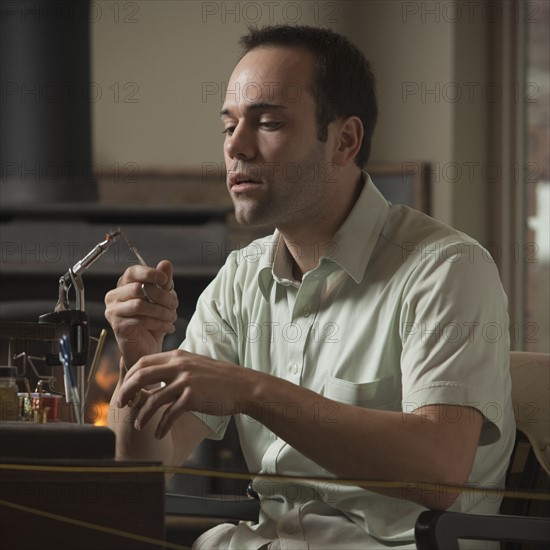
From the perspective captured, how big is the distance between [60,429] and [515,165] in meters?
2.81

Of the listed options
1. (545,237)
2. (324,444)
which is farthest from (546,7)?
(324,444)

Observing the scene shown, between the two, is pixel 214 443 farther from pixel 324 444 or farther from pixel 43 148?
pixel 324 444

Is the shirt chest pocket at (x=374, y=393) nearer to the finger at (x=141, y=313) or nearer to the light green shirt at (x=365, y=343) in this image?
the light green shirt at (x=365, y=343)

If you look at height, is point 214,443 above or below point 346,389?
below

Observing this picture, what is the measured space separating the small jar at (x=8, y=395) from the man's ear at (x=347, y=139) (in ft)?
1.75

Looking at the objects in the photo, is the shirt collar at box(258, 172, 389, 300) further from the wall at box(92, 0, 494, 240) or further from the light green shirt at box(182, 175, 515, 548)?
the wall at box(92, 0, 494, 240)

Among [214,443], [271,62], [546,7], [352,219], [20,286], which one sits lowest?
[214,443]

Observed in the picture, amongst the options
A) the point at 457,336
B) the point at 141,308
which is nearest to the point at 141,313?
the point at 141,308

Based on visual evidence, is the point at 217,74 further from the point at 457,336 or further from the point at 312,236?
the point at 457,336

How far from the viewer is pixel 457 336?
3.85ft

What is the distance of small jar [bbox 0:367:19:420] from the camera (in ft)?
3.71

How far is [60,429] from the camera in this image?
1.01 metres

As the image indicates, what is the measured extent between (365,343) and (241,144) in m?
0.29

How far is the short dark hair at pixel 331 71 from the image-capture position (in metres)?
→ 1.41
